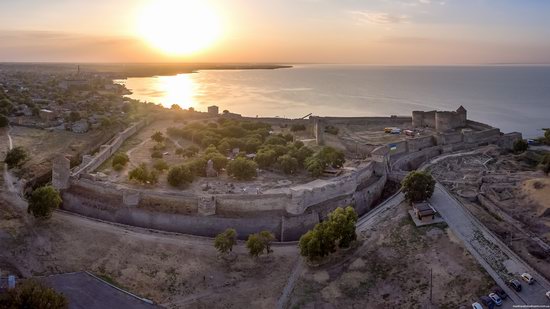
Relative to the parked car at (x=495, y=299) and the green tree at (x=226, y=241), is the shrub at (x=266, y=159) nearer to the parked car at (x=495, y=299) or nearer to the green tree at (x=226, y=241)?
the green tree at (x=226, y=241)

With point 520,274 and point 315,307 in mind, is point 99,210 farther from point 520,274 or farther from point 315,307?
point 520,274

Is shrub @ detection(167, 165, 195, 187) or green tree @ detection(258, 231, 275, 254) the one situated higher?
shrub @ detection(167, 165, 195, 187)

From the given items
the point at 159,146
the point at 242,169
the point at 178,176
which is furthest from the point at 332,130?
the point at 178,176

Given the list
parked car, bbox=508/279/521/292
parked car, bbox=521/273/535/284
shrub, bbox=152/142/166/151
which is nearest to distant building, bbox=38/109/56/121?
shrub, bbox=152/142/166/151

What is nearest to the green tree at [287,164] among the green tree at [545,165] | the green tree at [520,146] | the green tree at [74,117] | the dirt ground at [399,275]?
the dirt ground at [399,275]

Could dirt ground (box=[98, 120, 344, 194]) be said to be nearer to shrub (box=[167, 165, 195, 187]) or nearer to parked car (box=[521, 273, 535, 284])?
shrub (box=[167, 165, 195, 187])

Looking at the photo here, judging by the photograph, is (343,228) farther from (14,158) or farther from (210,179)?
(14,158)
